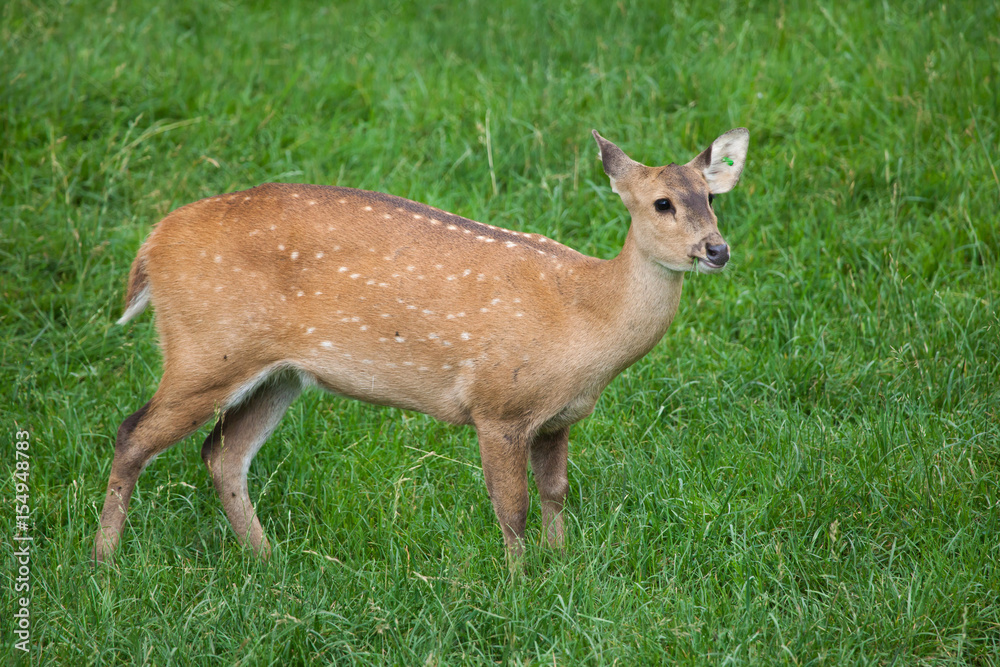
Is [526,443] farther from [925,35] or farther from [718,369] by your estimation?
[925,35]

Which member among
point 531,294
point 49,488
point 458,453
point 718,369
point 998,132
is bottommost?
point 49,488

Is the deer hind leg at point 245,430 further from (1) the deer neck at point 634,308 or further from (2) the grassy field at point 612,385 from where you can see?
(1) the deer neck at point 634,308

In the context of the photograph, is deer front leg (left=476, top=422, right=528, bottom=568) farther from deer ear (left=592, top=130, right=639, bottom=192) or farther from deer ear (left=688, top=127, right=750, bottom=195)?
deer ear (left=688, top=127, right=750, bottom=195)

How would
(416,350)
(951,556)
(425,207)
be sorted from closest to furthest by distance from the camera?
(951,556)
(416,350)
(425,207)

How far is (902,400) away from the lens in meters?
5.00

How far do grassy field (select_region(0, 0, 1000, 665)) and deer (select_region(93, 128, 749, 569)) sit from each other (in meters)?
0.37

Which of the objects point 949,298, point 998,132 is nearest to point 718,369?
point 949,298

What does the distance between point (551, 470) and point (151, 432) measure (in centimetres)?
182

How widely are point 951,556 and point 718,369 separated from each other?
67.8 inches

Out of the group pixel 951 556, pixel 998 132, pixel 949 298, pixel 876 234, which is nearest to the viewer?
pixel 951 556

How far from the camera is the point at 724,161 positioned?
4.41 metres

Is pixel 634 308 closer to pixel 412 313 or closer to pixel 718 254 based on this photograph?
pixel 718 254

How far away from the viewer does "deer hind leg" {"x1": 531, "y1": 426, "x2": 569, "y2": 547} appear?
15.0 feet

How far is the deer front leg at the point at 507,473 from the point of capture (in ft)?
14.0
